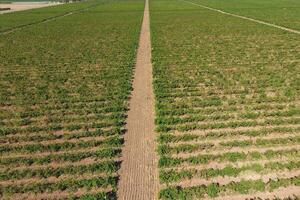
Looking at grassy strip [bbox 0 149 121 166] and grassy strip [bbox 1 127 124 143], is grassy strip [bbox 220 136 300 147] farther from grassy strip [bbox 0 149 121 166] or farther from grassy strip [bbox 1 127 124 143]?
grassy strip [bbox 1 127 124 143]

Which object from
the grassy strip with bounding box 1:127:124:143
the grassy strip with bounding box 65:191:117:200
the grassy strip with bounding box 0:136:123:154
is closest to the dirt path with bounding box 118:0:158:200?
the grassy strip with bounding box 65:191:117:200

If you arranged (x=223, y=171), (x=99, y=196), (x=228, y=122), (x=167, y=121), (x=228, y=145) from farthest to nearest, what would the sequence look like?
(x=167, y=121), (x=228, y=122), (x=228, y=145), (x=223, y=171), (x=99, y=196)

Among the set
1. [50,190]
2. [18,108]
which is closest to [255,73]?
[18,108]

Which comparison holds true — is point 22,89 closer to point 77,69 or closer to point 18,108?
point 18,108

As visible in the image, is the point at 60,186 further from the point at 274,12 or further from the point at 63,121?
the point at 274,12

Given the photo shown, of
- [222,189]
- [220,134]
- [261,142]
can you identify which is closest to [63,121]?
[220,134]

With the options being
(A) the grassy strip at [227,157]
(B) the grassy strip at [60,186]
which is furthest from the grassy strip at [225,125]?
(B) the grassy strip at [60,186]
